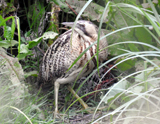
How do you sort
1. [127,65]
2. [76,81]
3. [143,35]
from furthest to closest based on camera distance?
1. [76,81]
2. [127,65]
3. [143,35]

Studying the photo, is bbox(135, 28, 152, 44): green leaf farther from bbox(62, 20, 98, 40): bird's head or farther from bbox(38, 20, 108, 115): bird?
bbox(62, 20, 98, 40): bird's head

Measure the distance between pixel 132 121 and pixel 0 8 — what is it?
2.76m

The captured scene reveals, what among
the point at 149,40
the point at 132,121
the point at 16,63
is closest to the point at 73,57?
the point at 16,63

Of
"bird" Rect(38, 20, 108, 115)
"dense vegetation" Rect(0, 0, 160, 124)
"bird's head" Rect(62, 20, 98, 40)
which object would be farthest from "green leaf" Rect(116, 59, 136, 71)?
"bird's head" Rect(62, 20, 98, 40)

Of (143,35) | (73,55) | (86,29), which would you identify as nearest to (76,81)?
(73,55)

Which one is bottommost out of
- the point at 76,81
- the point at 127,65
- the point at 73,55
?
the point at 76,81

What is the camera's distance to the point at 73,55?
3.02 metres

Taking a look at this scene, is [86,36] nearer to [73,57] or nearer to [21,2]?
Result: [73,57]

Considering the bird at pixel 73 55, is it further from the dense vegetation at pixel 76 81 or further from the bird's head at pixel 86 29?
the dense vegetation at pixel 76 81

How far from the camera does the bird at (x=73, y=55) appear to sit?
9.90ft

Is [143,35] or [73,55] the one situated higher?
[143,35]

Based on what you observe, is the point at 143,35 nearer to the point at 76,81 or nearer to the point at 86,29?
the point at 86,29

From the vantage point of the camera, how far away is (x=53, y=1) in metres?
3.50

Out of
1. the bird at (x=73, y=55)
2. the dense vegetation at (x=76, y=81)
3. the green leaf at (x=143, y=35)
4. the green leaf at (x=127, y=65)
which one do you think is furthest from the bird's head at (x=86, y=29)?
the green leaf at (x=143, y=35)
